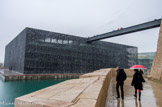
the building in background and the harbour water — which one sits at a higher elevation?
the building in background

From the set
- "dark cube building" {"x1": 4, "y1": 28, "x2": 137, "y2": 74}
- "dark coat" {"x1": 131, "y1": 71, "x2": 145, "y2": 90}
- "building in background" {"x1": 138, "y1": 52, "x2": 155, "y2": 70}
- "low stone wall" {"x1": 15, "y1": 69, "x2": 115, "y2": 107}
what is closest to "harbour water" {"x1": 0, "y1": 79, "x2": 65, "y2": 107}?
"low stone wall" {"x1": 15, "y1": 69, "x2": 115, "y2": 107}

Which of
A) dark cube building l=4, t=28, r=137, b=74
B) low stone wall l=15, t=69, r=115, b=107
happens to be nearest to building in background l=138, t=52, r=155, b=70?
dark cube building l=4, t=28, r=137, b=74

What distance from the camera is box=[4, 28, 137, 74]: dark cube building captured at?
33.6 metres

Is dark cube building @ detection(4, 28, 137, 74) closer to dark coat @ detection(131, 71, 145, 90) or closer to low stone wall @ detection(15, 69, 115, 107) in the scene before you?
dark coat @ detection(131, 71, 145, 90)

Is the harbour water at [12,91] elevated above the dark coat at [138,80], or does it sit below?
below

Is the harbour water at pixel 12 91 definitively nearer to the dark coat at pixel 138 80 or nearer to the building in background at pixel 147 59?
the dark coat at pixel 138 80

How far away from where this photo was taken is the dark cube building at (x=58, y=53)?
110ft

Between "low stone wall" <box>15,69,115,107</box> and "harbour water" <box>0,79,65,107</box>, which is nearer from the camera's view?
"low stone wall" <box>15,69,115,107</box>

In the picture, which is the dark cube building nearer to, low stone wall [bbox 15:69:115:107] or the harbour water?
the harbour water

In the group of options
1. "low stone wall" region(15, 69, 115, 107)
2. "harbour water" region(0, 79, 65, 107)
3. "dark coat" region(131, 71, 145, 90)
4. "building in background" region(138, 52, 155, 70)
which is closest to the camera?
"low stone wall" region(15, 69, 115, 107)

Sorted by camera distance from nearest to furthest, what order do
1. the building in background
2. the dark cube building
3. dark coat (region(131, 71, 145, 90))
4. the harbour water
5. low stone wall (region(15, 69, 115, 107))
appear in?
low stone wall (region(15, 69, 115, 107)), dark coat (region(131, 71, 145, 90)), the harbour water, the dark cube building, the building in background

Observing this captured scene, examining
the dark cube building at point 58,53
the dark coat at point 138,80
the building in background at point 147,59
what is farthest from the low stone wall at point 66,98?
the building in background at point 147,59

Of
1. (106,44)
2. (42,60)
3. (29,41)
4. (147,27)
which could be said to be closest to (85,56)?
(106,44)

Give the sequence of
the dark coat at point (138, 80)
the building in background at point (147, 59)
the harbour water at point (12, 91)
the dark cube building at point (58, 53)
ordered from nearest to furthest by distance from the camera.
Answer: the dark coat at point (138, 80) → the harbour water at point (12, 91) → the dark cube building at point (58, 53) → the building in background at point (147, 59)
